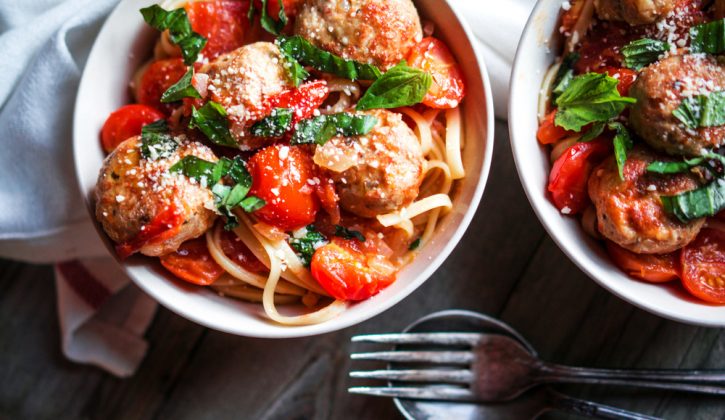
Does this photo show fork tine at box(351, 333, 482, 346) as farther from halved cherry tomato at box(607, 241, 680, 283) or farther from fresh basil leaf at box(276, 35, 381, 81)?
fresh basil leaf at box(276, 35, 381, 81)

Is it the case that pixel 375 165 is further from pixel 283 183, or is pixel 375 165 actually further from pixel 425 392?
pixel 425 392

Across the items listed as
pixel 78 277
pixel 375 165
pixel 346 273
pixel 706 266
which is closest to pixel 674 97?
pixel 706 266

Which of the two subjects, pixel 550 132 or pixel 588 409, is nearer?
pixel 550 132

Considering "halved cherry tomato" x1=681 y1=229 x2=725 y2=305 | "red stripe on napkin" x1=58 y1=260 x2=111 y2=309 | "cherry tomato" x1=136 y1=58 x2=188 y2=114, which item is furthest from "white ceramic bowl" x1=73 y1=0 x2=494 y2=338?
"red stripe on napkin" x1=58 y1=260 x2=111 y2=309

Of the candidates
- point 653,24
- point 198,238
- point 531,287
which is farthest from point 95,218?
point 653,24

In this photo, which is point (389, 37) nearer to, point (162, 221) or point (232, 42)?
point (232, 42)

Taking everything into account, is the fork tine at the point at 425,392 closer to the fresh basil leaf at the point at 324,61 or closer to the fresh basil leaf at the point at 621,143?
the fresh basil leaf at the point at 621,143
